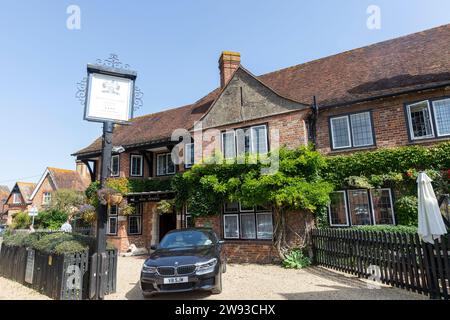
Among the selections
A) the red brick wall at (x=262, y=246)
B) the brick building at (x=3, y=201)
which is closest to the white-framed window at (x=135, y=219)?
the red brick wall at (x=262, y=246)

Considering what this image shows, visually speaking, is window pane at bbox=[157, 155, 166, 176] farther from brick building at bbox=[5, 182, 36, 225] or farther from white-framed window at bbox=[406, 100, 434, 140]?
brick building at bbox=[5, 182, 36, 225]

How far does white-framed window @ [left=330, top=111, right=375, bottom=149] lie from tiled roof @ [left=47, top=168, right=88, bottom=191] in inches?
1345

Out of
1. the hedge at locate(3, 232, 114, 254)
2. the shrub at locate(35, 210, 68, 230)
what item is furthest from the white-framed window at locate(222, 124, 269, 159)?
the shrub at locate(35, 210, 68, 230)

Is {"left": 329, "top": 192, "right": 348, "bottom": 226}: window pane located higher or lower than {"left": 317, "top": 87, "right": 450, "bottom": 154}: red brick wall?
lower

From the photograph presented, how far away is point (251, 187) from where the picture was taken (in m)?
11.1

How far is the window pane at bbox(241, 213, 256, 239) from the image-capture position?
12375 mm

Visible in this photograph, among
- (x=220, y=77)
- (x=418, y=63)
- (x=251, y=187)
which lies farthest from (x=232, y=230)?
(x=418, y=63)

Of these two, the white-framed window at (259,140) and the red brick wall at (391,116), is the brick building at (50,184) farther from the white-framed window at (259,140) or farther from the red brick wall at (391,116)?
the red brick wall at (391,116)

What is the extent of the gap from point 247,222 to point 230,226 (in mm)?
878

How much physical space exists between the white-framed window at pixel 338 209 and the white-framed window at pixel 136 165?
39.0 ft

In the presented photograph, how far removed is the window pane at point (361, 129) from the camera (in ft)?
38.1

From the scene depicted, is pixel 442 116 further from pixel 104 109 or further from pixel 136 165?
pixel 136 165

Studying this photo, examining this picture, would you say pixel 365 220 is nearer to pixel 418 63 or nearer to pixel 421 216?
pixel 421 216

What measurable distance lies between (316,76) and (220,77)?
549cm
